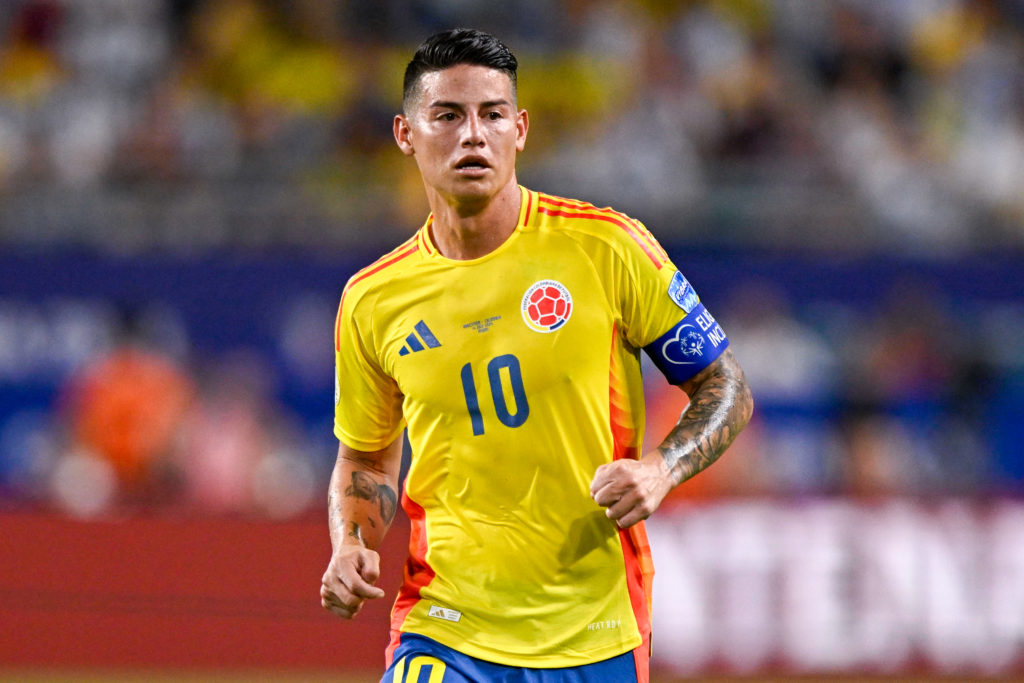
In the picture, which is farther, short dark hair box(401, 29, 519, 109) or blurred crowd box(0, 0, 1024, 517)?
blurred crowd box(0, 0, 1024, 517)

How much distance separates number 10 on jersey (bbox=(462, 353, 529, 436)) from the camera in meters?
4.32

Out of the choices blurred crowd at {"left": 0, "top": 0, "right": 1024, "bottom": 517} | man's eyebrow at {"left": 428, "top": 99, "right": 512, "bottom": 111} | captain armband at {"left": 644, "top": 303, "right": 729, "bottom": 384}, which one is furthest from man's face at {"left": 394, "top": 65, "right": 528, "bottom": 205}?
blurred crowd at {"left": 0, "top": 0, "right": 1024, "bottom": 517}

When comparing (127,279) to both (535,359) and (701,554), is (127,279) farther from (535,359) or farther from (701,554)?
(535,359)

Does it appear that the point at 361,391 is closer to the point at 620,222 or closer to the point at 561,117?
the point at 620,222

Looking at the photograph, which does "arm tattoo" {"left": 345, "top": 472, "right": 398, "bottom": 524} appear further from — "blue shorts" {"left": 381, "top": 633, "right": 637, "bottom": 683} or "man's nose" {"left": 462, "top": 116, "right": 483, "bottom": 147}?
"man's nose" {"left": 462, "top": 116, "right": 483, "bottom": 147}

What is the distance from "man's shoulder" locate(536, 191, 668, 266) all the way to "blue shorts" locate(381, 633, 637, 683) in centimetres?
121

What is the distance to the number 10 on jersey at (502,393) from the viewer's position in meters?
4.32

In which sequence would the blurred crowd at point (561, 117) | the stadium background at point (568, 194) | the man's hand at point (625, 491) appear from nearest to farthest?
the man's hand at point (625, 491), the stadium background at point (568, 194), the blurred crowd at point (561, 117)

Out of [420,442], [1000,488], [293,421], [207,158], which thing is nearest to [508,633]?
[420,442]

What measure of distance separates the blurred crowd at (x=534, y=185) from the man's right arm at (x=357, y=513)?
5.97 metres

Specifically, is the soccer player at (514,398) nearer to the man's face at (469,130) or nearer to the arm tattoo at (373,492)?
the man's face at (469,130)

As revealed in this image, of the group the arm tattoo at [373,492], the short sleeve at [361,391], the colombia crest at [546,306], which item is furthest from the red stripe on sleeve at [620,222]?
the arm tattoo at [373,492]

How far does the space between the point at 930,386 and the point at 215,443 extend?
18.5 feet

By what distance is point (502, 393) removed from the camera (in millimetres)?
4336
